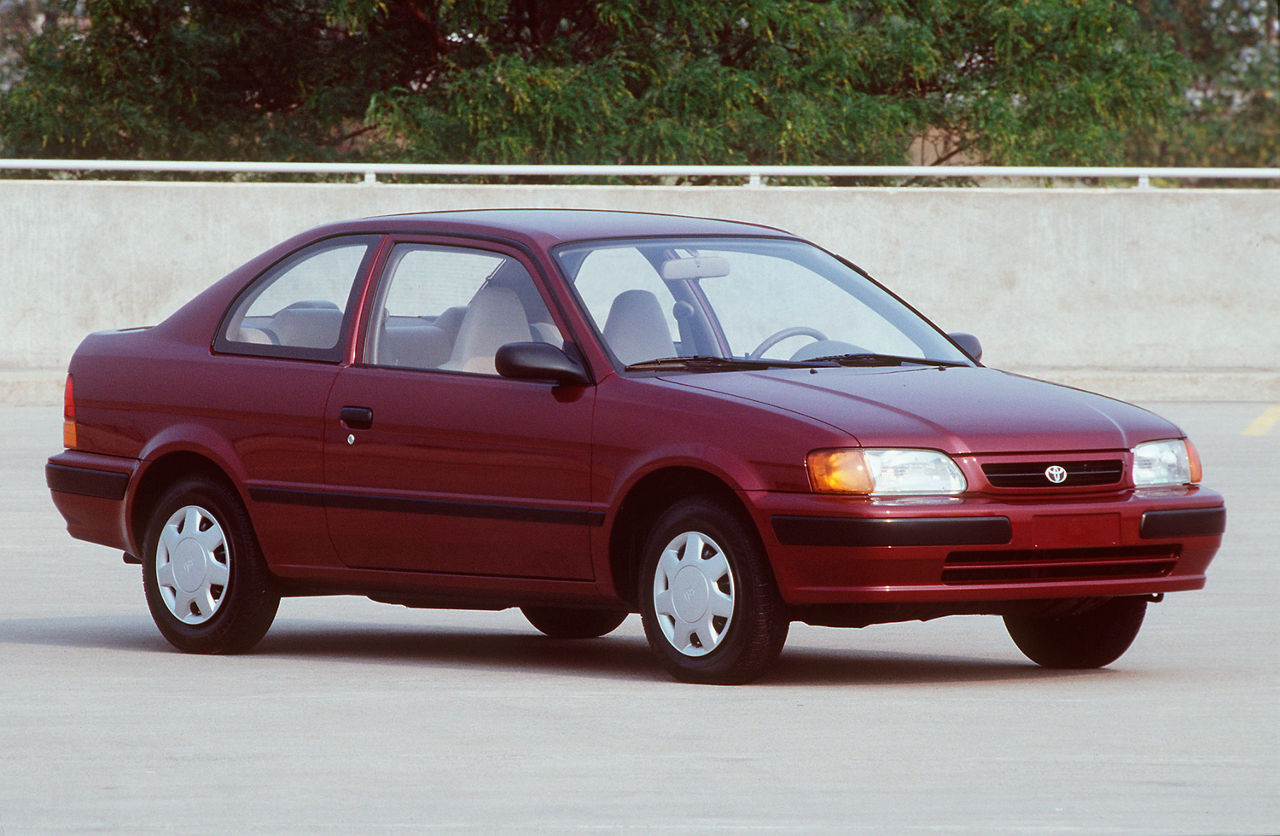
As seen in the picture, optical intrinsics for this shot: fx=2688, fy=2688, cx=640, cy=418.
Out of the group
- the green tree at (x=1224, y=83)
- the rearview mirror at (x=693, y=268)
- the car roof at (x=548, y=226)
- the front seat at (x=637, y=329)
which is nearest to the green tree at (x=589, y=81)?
the green tree at (x=1224, y=83)

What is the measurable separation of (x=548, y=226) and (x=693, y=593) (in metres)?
1.53

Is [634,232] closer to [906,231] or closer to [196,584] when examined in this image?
[196,584]

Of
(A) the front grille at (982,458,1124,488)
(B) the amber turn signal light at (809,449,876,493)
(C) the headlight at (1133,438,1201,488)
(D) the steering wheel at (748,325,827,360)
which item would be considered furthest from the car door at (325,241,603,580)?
(C) the headlight at (1133,438,1201,488)

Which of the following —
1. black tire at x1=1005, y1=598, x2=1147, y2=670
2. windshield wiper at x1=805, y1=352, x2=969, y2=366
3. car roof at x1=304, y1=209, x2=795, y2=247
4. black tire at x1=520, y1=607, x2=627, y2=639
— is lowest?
black tire at x1=520, y1=607, x2=627, y2=639

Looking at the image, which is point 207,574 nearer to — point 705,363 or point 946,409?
point 705,363

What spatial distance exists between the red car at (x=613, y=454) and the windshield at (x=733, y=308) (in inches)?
0.5

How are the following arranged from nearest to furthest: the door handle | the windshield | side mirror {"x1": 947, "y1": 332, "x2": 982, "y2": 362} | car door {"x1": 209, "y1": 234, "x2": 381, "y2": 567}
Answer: the windshield, the door handle, car door {"x1": 209, "y1": 234, "x2": 381, "y2": 567}, side mirror {"x1": 947, "y1": 332, "x2": 982, "y2": 362}

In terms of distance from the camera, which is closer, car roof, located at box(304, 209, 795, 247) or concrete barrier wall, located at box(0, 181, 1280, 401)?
car roof, located at box(304, 209, 795, 247)

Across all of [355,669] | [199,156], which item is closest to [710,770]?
[355,669]

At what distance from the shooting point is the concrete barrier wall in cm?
2180

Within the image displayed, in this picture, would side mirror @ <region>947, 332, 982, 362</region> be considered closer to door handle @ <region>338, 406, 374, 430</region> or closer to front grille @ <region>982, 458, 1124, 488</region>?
front grille @ <region>982, 458, 1124, 488</region>

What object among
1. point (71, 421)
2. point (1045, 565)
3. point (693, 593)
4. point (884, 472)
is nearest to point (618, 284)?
point (693, 593)

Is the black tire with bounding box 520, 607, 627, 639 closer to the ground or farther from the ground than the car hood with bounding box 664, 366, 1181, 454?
closer to the ground

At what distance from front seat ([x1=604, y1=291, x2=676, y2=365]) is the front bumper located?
31.4 inches
